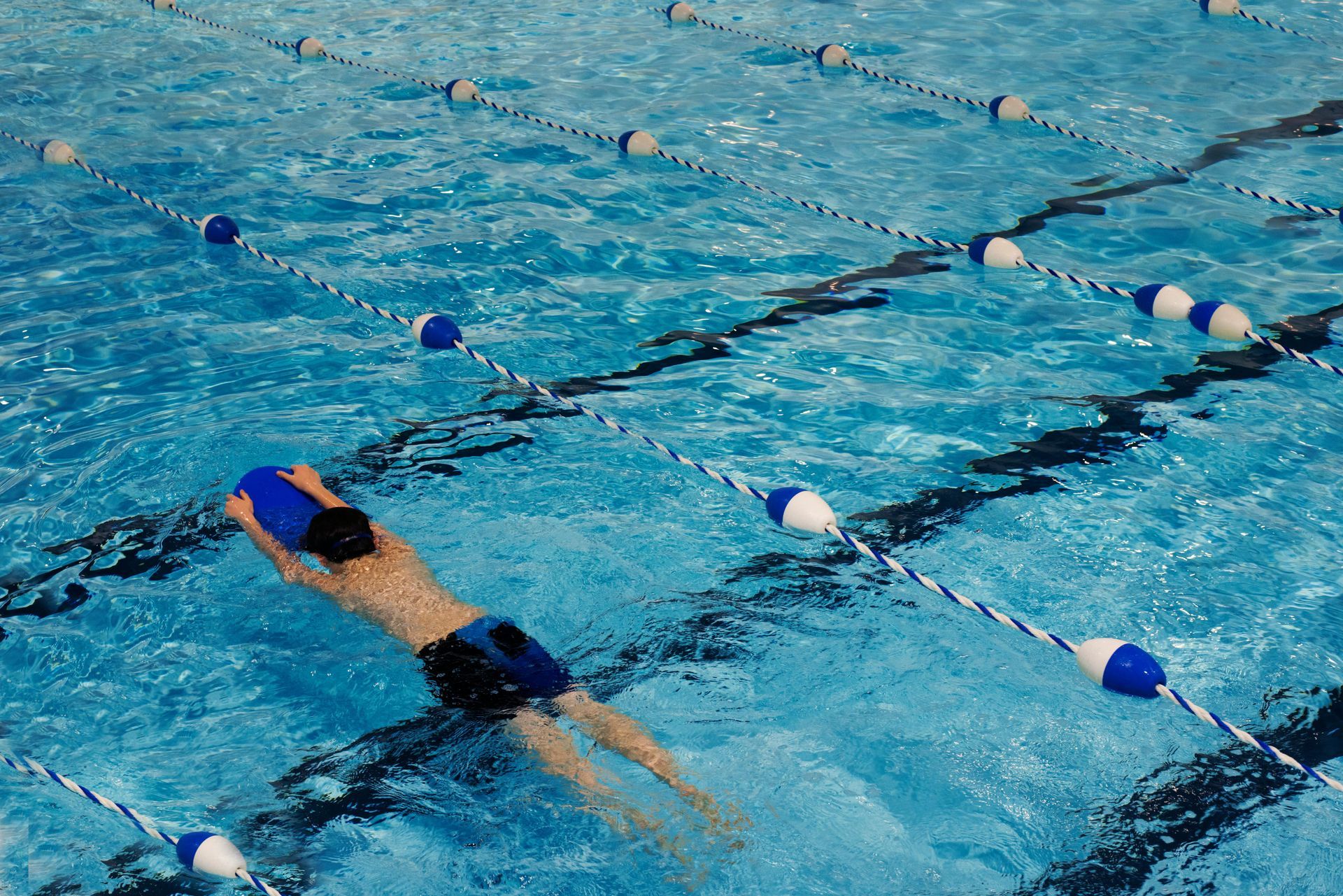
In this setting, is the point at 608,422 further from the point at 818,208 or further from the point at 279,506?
the point at 818,208

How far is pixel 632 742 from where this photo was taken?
9.39ft

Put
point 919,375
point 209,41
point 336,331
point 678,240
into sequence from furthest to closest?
point 209,41 < point 678,240 < point 336,331 < point 919,375

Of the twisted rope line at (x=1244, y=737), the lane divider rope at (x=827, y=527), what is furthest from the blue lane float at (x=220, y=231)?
the twisted rope line at (x=1244, y=737)

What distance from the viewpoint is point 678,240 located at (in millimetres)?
5641

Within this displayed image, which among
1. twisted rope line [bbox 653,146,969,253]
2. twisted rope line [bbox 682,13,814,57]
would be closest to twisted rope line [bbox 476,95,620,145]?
twisted rope line [bbox 653,146,969,253]

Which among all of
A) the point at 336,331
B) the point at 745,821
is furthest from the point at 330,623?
the point at 336,331

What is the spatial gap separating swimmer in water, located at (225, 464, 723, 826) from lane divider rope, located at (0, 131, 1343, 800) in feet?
2.75

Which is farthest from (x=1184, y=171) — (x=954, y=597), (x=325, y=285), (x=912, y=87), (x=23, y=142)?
(x=23, y=142)

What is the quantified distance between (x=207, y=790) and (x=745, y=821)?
4.10 feet

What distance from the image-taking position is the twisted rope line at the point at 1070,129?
5746mm

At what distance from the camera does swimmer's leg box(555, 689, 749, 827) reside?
8.98 feet

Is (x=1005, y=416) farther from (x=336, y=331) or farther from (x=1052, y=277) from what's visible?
(x=336, y=331)

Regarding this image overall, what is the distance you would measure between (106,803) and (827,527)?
1936mm

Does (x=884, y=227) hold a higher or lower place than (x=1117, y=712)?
higher
